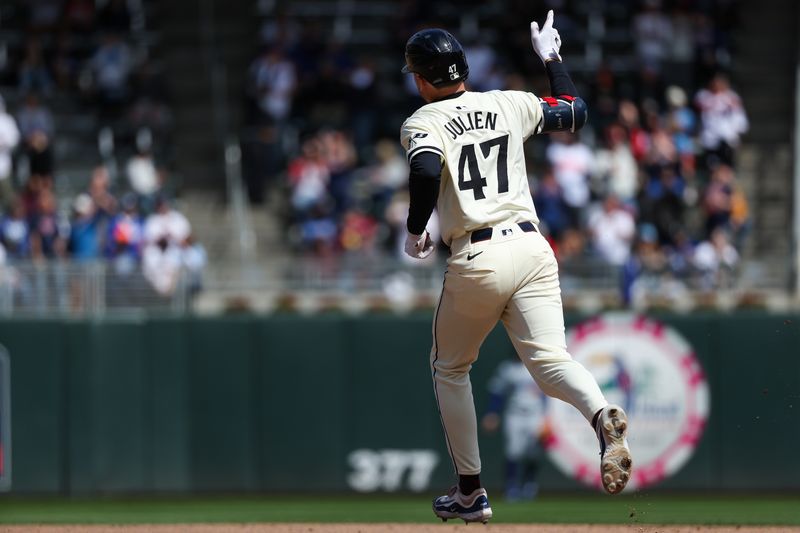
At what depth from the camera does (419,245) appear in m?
6.45

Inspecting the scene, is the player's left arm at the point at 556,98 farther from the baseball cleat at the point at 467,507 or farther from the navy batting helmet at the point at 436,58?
the baseball cleat at the point at 467,507

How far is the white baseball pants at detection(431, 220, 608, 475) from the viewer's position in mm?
6371

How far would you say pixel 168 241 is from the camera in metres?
14.3

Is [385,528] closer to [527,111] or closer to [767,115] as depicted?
[527,111]

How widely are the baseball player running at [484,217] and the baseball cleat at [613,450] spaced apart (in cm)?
4

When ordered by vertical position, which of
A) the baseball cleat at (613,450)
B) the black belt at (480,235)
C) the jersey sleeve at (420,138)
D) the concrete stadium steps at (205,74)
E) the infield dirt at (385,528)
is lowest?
the infield dirt at (385,528)

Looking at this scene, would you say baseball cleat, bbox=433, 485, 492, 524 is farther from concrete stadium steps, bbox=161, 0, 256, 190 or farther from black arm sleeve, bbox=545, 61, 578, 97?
concrete stadium steps, bbox=161, 0, 256, 190

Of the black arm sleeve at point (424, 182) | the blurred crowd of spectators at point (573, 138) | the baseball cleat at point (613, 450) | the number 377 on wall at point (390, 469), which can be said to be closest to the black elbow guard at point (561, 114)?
the black arm sleeve at point (424, 182)

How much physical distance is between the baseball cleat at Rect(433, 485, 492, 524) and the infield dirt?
1.41 metres

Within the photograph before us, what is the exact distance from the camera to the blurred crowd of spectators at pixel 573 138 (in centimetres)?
1468

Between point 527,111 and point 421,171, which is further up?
point 527,111

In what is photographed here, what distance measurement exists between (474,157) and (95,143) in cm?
1151

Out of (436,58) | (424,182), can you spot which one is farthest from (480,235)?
(436,58)

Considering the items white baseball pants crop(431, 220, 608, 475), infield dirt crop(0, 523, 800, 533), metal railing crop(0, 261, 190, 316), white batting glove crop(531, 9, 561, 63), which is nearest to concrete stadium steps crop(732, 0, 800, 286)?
metal railing crop(0, 261, 190, 316)
